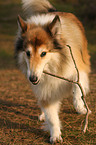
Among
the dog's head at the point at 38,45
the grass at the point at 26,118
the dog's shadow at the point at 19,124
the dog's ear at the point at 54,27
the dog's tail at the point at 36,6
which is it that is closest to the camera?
the dog's head at the point at 38,45

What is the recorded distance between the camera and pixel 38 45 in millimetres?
2752

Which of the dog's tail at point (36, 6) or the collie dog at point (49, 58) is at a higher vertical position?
the dog's tail at point (36, 6)

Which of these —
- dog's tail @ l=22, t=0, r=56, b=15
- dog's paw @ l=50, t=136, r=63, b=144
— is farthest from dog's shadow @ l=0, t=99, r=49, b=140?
dog's tail @ l=22, t=0, r=56, b=15

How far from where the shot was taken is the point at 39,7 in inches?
176

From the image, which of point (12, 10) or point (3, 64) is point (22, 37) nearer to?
point (3, 64)

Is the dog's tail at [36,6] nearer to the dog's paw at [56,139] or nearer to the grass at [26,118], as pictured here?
the grass at [26,118]

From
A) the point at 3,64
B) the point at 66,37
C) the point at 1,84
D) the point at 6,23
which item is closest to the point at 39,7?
the point at 66,37

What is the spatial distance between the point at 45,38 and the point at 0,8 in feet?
72.9

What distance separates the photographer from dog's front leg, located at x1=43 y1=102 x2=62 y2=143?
2943 mm

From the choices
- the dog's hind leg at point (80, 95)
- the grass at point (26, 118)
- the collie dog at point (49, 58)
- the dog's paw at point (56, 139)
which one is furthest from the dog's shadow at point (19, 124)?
the dog's hind leg at point (80, 95)

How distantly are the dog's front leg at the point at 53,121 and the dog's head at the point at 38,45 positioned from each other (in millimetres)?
620

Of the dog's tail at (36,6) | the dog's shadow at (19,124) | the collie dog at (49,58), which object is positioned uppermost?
the dog's tail at (36,6)

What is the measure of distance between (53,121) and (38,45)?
1.12 m

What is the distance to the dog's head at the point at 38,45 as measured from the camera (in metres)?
2.72
